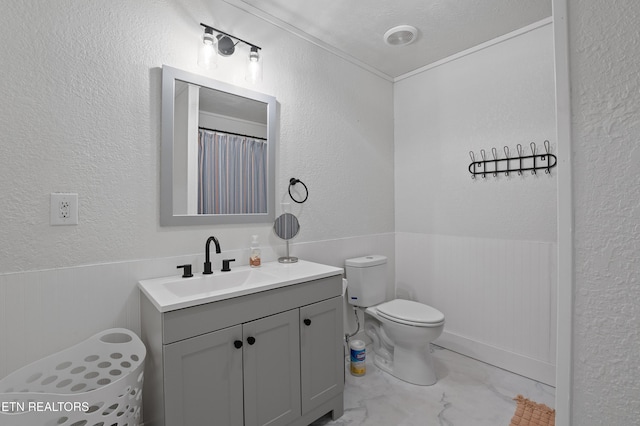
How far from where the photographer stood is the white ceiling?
188 centimetres

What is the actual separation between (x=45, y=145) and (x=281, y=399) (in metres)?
1.55

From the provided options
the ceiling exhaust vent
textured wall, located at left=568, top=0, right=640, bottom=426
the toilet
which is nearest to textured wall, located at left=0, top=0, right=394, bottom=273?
the ceiling exhaust vent

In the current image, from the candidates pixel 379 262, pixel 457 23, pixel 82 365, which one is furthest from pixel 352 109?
pixel 82 365

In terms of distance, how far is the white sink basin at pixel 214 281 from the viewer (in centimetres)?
149

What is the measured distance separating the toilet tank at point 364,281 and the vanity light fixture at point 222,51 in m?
1.51

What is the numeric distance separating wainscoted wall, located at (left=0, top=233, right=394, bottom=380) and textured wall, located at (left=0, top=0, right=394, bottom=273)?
0.05 metres

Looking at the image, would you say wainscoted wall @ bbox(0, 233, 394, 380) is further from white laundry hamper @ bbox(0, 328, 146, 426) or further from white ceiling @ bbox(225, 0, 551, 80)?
white ceiling @ bbox(225, 0, 551, 80)

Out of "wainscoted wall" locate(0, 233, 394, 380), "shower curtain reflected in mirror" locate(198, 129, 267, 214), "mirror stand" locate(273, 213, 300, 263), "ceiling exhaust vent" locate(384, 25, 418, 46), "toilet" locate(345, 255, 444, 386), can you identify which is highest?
"ceiling exhaust vent" locate(384, 25, 418, 46)

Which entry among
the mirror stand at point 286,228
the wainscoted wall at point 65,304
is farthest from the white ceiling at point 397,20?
the wainscoted wall at point 65,304

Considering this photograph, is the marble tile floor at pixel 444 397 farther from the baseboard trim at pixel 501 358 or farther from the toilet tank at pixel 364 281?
the toilet tank at pixel 364 281

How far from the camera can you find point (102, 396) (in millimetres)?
1006

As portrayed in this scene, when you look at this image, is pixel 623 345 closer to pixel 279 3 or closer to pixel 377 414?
pixel 377 414

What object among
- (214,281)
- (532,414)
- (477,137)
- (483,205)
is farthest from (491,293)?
(214,281)

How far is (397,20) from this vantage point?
2.03 meters
